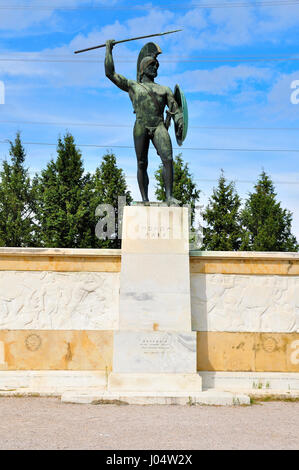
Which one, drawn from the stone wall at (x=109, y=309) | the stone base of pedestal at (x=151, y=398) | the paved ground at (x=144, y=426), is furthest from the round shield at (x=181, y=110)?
the paved ground at (x=144, y=426)

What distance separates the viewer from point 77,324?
795 cm

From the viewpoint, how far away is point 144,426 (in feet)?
16.9

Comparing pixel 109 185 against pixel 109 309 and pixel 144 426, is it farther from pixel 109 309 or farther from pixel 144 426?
pixel 144 426

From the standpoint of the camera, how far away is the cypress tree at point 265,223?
24.4m

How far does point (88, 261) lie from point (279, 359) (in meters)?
3.59

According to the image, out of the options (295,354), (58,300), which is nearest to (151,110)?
(58,300)

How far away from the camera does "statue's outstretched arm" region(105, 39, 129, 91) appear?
8055 mm

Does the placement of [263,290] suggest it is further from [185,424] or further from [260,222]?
[260,222]

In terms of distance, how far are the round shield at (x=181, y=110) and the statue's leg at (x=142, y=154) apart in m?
0.54

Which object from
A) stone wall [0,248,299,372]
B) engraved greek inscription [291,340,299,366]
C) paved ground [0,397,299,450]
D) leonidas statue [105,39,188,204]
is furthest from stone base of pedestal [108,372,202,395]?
leonidas statue [105,39,188,204]

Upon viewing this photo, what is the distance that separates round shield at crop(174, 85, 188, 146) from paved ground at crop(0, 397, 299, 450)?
442cm
